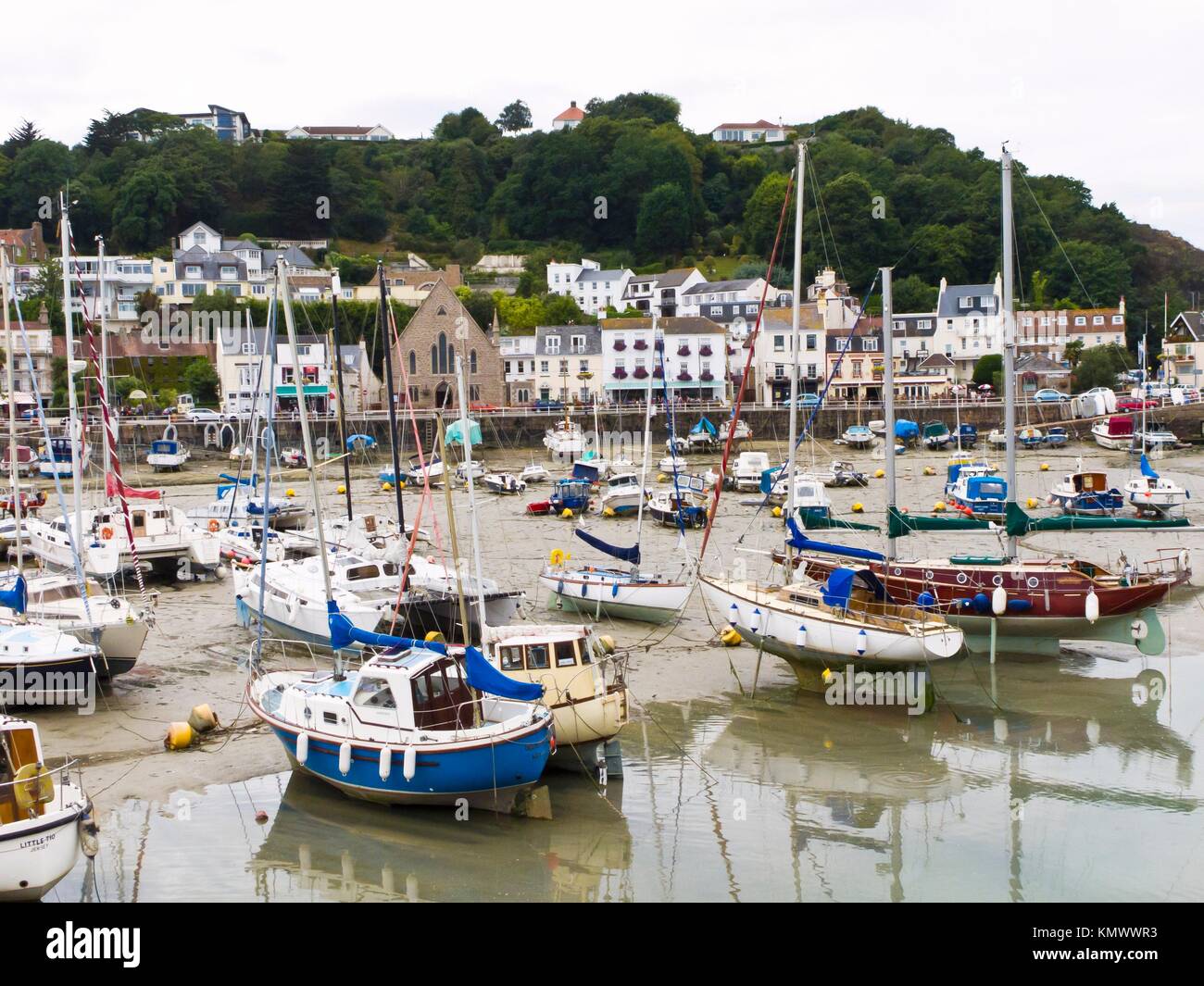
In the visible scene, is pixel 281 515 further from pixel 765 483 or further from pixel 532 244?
pixel 532 244

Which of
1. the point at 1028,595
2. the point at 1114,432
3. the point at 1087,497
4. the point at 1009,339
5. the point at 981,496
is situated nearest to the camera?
the point at 1028,595

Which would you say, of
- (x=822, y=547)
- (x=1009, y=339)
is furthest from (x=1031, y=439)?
(x=822, y=547)

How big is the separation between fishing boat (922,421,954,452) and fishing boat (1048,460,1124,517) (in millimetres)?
22355

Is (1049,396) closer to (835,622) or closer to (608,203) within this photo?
(835,622)

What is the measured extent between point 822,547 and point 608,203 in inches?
4045

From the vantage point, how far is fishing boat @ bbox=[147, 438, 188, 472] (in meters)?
58.9

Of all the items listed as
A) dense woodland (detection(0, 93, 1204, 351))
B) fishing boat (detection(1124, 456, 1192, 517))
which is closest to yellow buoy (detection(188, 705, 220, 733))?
fishing boat (detection(1124, 456, 1192, 517))

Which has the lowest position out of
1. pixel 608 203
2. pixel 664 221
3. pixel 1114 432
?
pixel 1114 432

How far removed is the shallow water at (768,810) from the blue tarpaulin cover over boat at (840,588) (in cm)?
170

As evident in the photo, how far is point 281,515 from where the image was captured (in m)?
38.9

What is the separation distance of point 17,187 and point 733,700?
112m

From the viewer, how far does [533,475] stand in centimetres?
5478

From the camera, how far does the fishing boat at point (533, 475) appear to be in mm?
54500

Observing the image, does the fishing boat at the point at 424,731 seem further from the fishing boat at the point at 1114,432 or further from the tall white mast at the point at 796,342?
the fishing boat at the point at 1114,432
